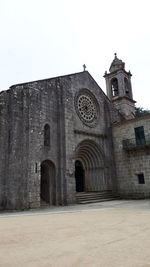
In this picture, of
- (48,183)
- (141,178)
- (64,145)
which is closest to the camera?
(48,183)

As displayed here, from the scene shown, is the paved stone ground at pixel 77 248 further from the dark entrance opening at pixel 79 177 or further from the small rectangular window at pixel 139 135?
the dark entrance opening at pixel 79 177

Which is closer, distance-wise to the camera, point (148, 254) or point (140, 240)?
point (148, 254)

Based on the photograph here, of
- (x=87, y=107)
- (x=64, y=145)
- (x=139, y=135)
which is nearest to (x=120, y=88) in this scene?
(x=87, y=107)

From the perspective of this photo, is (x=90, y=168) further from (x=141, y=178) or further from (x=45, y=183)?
(x=45, y=183)

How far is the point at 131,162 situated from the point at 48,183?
7.69m

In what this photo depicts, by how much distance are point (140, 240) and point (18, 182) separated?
991cm

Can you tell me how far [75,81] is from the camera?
62.7ft

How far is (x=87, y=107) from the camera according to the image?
65.4 feet

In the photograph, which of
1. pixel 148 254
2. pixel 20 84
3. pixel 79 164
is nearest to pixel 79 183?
pixel 79 164

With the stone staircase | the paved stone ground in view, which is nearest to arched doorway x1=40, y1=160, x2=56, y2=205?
the stone staircase

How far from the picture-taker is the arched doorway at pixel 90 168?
1900cm

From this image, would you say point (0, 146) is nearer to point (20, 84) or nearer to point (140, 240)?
point (20, 84)

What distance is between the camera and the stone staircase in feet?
52.4

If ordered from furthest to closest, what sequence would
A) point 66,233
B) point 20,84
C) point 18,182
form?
point 20,84
point 18,182
point 66,233
